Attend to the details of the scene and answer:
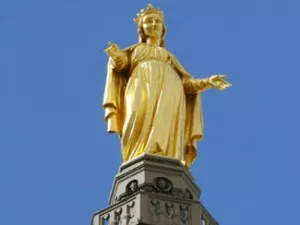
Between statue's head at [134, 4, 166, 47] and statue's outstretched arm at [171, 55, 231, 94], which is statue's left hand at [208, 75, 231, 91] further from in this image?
statue's head at [134, 4, 166, 47]

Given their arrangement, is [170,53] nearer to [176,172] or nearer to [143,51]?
[143,51]

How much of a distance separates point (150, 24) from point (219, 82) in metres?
2.16

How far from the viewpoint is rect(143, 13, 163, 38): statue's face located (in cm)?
3170

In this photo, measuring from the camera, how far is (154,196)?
27781 mm

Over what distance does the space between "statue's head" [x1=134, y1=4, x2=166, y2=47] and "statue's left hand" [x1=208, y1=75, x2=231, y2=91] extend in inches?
67.1

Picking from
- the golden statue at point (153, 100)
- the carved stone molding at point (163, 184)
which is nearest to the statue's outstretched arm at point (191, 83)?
the golden statue at point (153, 100)

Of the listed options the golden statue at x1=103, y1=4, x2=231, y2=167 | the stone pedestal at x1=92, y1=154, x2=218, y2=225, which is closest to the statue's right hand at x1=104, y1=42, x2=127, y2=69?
the golden statue at x1=103, y1=4, x2=231, y2=167

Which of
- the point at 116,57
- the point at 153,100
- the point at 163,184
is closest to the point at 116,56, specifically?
the point at 116,57

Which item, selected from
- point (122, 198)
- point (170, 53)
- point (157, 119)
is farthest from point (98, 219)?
point (170, 53)

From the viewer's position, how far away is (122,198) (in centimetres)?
2820

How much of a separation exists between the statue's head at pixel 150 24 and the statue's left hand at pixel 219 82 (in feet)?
5.59

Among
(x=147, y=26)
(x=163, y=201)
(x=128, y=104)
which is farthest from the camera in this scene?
(x=147, y=26)

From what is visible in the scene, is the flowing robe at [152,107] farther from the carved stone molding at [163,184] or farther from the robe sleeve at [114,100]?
the carved stone molding at [163,184]

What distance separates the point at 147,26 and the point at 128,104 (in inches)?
102
